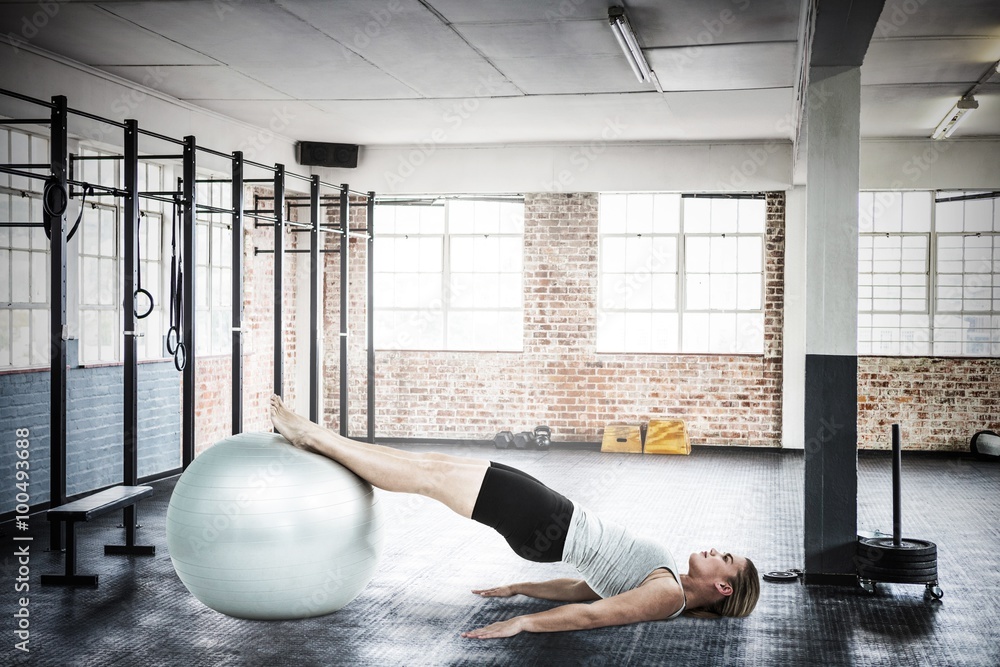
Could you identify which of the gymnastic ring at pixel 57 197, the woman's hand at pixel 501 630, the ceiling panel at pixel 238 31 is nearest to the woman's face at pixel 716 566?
the woman's hand at pixel 501 630

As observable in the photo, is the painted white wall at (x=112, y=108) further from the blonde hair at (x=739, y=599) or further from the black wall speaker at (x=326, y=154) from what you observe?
the blonde hair at (x=739, y=599)

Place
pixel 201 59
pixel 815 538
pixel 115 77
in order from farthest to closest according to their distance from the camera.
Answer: pixel 115 77 < pixel 201 59 < pixel 815 538

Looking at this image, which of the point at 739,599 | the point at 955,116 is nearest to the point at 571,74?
the point at 955,116

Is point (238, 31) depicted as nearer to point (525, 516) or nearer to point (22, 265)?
point (22, 265)

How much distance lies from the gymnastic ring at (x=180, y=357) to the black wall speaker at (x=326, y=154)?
396 cm

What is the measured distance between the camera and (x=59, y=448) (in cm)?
465

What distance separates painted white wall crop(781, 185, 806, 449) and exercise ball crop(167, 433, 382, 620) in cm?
627

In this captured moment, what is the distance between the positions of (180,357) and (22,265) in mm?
1187

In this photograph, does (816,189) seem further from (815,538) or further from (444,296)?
(444,296)

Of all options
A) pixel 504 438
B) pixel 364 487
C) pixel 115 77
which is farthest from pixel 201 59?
pixel 504 438

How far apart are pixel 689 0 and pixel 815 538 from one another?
283 cm

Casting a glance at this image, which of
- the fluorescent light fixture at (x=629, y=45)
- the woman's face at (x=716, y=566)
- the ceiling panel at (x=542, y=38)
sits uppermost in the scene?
the ceiling panel at (x=542, y=38)

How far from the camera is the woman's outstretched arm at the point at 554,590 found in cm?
408

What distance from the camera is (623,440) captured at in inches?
356
